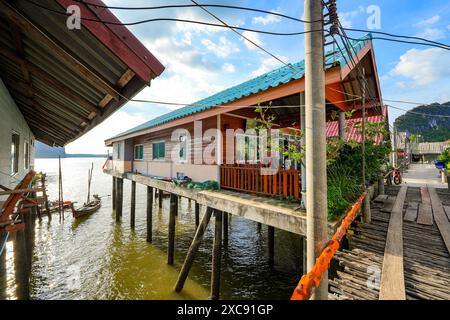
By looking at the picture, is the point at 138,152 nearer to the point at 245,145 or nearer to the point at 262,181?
the point at 245,145

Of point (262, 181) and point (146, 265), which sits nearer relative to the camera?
point (262, 181)

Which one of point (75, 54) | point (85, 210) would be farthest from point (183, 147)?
point (85, 210)

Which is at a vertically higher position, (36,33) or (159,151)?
(36,33)

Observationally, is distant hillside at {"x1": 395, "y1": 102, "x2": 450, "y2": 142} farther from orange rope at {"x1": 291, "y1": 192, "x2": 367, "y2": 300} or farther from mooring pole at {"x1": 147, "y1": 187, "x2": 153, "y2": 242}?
orange rope at {"x1": 291, "y1": 192, "x2": 367, "y2": 300}

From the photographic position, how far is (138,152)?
1555 centimetres

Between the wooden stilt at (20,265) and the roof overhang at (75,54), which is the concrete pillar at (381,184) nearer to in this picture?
the roof overhang at (75,54)

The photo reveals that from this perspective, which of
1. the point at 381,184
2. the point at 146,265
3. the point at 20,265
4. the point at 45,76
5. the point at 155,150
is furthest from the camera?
the point at 155,150

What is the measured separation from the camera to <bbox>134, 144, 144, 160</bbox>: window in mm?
14929

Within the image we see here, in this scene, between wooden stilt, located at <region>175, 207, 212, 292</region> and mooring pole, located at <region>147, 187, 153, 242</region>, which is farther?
mooring pole, located at <region>147, 187, 153, 242</region>

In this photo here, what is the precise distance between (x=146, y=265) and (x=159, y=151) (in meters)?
6.24

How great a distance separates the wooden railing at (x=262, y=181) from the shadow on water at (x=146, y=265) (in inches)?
133

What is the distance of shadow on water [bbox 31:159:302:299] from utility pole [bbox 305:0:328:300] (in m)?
5.25

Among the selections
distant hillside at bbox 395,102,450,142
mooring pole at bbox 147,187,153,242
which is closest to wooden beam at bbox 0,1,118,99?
mooring pole at bbox 147,187,153,242

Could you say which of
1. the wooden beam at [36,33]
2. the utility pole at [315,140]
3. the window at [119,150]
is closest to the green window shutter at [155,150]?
the window at [119,150]
